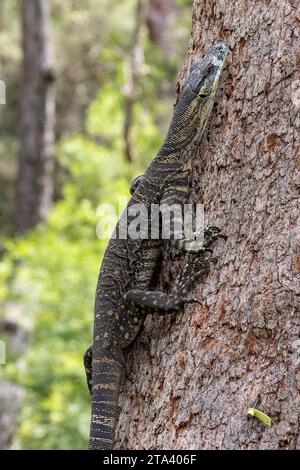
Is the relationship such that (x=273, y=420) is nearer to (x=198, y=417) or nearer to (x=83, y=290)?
(x=198, y=417)

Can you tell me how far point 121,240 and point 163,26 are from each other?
15.6 metres

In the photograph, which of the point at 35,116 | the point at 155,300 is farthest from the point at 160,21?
the point at 155,300

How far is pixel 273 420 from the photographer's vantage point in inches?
114

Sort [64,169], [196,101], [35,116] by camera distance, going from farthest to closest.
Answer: [64,169] < [35,116] < [196,101]

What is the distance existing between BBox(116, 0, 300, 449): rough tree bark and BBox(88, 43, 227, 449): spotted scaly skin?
4.2 inches

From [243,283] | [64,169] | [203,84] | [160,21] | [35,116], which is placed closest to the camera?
[243,283]

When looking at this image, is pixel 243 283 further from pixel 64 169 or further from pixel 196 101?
pixel 64 169

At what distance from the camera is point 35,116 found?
14.6m

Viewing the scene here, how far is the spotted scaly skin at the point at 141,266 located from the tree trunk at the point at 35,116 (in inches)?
430

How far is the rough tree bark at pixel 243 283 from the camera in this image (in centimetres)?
295

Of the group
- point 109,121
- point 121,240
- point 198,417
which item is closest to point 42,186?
point 109,121

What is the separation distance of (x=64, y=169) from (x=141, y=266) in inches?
857

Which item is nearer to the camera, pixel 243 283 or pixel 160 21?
pixel 243 283

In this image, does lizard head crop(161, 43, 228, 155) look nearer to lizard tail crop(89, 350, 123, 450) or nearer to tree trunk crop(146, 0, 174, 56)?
lizard tail crop(89, 350, 123, 450)
